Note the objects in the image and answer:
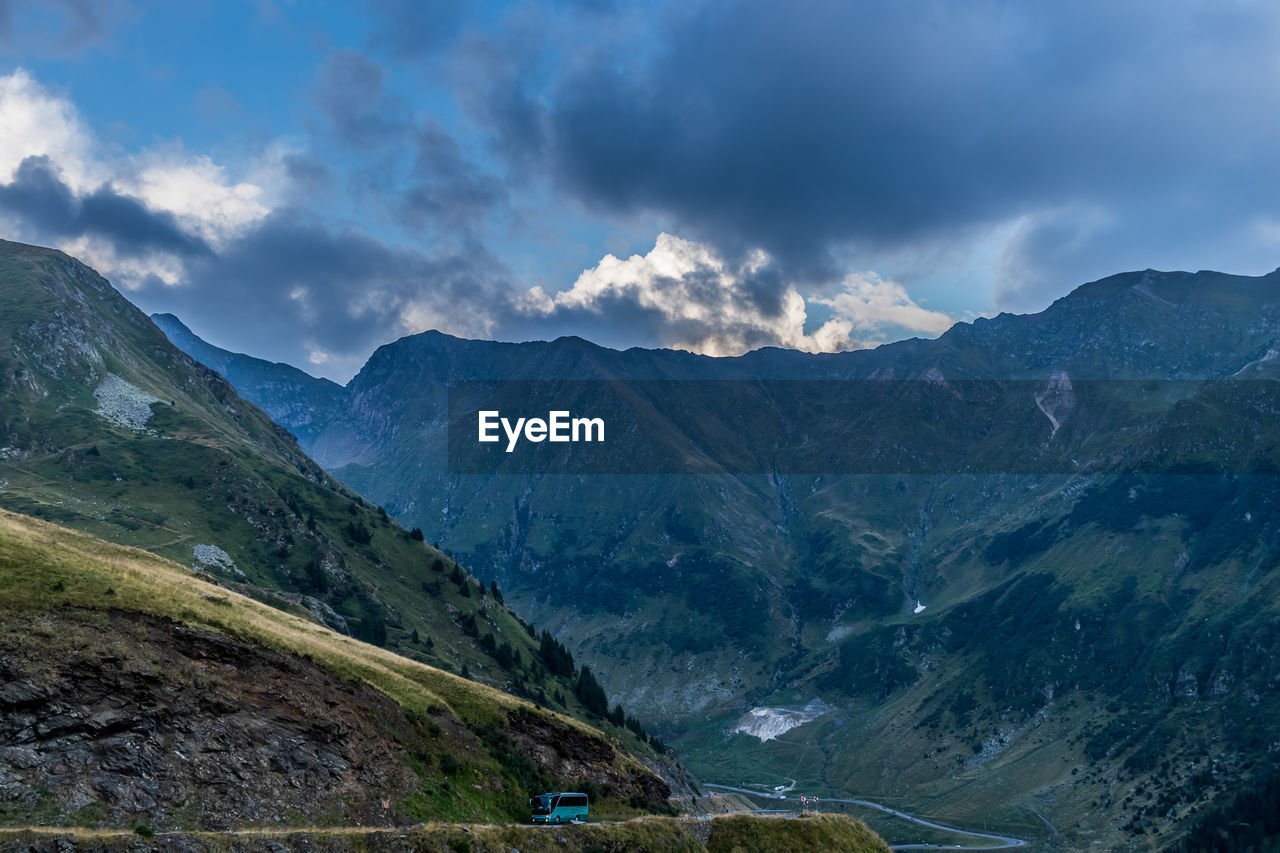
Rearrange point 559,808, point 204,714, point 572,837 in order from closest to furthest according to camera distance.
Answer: point 204,714
point 572,837
point 559,808

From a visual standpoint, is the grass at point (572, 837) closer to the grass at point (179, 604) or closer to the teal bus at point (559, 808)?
the teal bus at point (559, 808)

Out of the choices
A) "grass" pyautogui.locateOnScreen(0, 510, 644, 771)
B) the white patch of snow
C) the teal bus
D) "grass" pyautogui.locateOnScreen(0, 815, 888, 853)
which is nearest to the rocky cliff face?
"grass" pyautogui.locateOnScreen(0, 510, 644, 771)

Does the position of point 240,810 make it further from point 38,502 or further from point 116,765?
point 38,502

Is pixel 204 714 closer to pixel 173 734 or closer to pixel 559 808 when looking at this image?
pixel 173 734

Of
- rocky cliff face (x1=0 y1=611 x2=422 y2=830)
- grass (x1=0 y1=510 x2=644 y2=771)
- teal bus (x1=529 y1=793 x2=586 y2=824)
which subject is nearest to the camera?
rocky cliff face (x1=0 y1=611 x2=422 y2=830)

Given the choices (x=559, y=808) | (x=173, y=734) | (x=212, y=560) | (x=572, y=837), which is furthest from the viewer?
(x=212, y=560)

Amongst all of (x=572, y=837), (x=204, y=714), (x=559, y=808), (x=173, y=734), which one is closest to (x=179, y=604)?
(x=204, y=714)

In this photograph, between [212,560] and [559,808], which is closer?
[559,808]

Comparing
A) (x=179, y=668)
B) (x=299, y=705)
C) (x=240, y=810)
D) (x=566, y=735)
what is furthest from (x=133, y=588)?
(x=566, y=735)

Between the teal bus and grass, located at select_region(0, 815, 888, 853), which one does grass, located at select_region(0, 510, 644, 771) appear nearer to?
the teal bus
